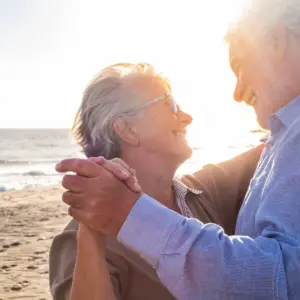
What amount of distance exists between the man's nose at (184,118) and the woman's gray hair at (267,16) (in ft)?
4.41

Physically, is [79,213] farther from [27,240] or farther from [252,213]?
[27,240]

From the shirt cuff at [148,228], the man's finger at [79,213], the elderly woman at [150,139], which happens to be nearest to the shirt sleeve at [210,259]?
the shirt cuff at [148,228]

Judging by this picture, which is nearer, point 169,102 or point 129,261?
point 129,261

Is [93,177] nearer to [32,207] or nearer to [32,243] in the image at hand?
[32,243]

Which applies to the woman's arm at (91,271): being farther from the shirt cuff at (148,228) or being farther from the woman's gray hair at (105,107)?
the woman's gray hair at (105,107)

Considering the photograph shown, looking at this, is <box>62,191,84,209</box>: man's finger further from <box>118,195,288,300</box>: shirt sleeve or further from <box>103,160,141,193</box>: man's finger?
<box>118,195,288,300</box>: shirt sleeve

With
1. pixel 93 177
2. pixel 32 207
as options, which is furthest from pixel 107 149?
pixel 32 207

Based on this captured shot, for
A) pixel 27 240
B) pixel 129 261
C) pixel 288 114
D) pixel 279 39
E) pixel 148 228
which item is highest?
pixel 279 39

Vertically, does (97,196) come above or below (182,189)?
above

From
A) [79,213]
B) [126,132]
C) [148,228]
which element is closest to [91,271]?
[79,213]

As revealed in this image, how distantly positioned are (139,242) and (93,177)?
355mm

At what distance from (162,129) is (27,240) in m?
6.36

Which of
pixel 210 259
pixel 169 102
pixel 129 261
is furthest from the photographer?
pixel 169 102

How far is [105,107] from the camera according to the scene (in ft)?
9.14
